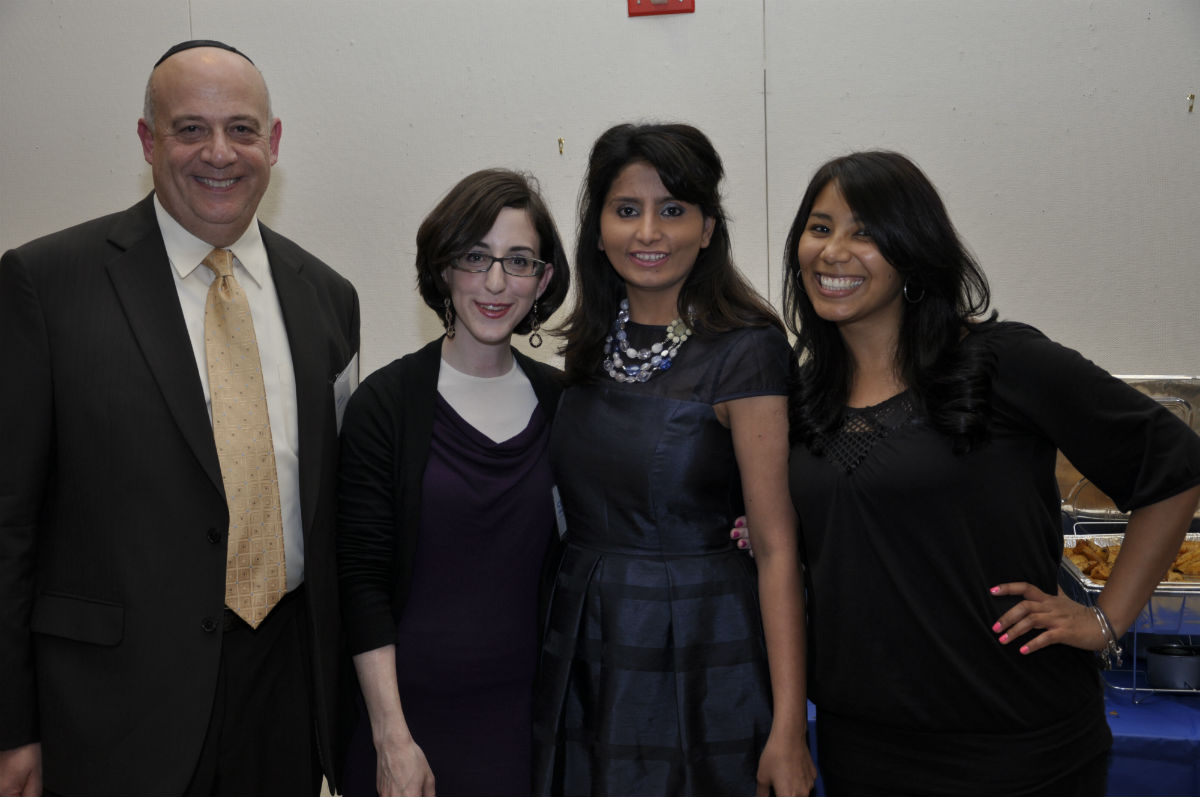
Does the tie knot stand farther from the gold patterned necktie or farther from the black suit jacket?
the black suit jacket

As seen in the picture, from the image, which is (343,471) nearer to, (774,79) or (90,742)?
(90,742)

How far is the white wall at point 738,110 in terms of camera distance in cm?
322

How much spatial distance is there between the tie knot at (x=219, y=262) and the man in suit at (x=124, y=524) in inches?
0.9

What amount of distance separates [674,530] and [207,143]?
106cm

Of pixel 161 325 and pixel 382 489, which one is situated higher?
pixel 161 325

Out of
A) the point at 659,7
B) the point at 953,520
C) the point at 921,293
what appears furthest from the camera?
the point at 659,7

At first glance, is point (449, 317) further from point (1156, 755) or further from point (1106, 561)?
point (1156, 755)

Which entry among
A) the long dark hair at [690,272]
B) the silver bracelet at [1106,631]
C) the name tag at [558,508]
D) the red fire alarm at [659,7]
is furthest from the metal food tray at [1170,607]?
the red fire alarm at [659,7]

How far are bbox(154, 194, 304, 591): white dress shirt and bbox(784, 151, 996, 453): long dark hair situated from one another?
889 millimetres

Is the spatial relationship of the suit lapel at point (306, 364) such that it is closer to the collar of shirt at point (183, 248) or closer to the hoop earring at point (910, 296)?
the collar of shirt at point (183, 248)

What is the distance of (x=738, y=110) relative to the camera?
3338 millimetres

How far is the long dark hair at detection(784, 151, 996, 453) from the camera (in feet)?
4.85

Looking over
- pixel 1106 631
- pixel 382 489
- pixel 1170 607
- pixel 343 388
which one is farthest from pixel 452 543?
→ pixel 1170 607

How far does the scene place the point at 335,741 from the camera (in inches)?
68.7
